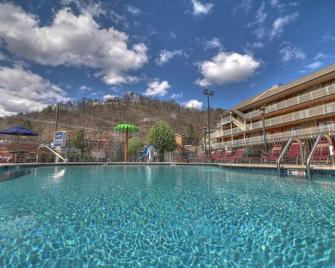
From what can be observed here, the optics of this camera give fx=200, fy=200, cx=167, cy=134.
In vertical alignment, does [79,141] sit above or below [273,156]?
above

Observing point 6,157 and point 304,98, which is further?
point 304,98

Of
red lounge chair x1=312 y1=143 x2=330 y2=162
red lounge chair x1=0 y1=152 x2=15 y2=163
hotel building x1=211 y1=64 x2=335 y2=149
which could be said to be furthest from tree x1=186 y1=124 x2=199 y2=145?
red lounge chair x1=0 y1=152 x2=15 y2=163

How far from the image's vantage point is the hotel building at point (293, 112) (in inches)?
734

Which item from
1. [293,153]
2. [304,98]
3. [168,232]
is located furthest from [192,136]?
[168,232]

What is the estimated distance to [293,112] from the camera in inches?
901

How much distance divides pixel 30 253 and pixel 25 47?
22701 mm

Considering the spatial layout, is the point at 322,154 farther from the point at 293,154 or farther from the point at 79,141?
the point at 79,141

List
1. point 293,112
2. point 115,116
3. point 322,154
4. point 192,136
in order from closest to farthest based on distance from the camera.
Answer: point 322,154, point 293,112, point 192,136, point 115,116

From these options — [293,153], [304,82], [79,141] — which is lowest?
[293,153]

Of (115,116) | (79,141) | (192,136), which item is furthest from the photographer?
(115,116)

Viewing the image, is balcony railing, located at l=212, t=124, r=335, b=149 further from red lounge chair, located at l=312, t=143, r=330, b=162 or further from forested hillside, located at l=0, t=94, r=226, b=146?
forested hillside, located at l=0, t=94, r=226, b=146

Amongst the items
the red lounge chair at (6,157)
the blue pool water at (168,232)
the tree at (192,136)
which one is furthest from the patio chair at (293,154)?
the tree at (192,136)

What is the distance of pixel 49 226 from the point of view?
3502 mm

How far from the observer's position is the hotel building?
1866cm
